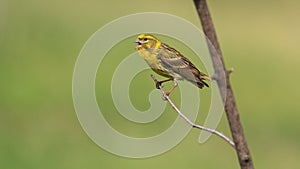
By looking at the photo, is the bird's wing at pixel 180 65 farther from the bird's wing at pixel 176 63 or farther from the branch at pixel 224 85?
the branch at pixel 224 85

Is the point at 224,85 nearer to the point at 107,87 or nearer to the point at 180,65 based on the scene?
the point at 180,65

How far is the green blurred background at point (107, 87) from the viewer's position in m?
6.70

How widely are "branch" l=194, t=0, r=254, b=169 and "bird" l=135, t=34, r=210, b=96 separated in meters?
0.16

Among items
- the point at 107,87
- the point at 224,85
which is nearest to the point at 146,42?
the point at 224,85

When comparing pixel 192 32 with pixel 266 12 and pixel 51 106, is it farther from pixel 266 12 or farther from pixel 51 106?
pixel 266 12

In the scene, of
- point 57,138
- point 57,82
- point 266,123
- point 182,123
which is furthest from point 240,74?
point 182,123

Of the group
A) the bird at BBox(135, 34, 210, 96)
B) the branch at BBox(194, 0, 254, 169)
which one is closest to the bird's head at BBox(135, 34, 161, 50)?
the bird at BBox(135, 34, 210, 96)

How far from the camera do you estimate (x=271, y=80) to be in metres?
9.57

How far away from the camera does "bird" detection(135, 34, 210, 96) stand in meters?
1.06

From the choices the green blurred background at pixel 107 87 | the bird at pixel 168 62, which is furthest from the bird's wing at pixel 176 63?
the green blurred background at pixel 107 87

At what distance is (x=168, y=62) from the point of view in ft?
3.56

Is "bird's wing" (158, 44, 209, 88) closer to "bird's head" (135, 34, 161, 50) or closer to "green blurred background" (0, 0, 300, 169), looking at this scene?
"bird's head" (135, 34, 161, 50)

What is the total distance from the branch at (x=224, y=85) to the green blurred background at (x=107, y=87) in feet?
17.5

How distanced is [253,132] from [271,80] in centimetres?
201
